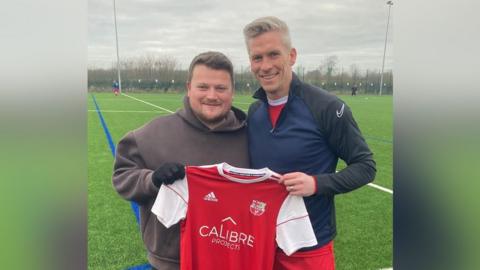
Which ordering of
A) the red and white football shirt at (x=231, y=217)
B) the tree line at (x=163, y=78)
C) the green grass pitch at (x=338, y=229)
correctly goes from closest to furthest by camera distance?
the red and white football shirt at (x=231, y=217) → the green grass pitch at (x=338, y=229) → the tree line at (x=163, y=78)

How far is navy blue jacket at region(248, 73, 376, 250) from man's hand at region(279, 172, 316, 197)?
0.11ft

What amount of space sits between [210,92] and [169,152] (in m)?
0.37

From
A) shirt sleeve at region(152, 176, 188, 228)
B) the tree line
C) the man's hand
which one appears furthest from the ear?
the tree line

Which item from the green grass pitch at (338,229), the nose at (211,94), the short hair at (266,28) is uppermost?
the short hair at (266,28)

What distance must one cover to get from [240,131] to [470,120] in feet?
3.89

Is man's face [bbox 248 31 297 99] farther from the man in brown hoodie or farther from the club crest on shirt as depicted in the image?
the club crest on shirt

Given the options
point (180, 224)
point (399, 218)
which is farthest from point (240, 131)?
point (399, 218)

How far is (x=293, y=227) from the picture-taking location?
1.87 metres

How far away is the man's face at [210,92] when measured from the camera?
195cm

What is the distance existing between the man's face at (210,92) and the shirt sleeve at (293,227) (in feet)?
1.82

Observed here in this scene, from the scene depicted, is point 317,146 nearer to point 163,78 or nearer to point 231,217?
point 231,217

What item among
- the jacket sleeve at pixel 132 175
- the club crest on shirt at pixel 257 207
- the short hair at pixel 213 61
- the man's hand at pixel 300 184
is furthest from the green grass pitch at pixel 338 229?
the jacket sleeve at pixel 132 175

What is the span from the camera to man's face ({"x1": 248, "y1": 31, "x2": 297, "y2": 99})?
184cm

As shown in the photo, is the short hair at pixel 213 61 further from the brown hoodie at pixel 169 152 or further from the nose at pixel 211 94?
the brown hoodie at pixel 169 152
